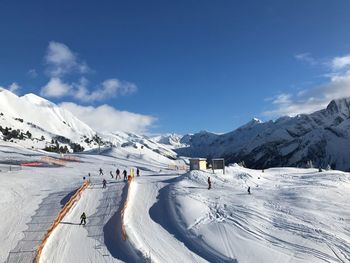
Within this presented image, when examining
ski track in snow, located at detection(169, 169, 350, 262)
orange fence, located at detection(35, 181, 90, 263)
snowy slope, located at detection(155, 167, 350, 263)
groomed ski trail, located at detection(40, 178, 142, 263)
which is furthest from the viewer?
ski track in snow, located at detection(169, 169, 350, 262)

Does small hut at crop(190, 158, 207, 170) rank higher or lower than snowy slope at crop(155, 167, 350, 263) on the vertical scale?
higher

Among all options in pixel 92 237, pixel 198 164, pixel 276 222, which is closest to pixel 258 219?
pixel 276 222

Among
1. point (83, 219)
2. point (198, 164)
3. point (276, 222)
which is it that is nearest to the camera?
point (83, 219)

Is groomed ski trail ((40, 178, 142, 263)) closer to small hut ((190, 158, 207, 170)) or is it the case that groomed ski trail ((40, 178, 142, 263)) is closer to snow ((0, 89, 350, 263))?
snow ((0, 89, 350, 263))

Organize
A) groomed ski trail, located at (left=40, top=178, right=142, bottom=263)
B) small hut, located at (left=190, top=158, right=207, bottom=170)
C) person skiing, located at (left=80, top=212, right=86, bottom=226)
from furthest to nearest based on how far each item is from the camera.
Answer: small hut, located at (left=190, top=158, right=207, bottom=170), person skiing, located at (left=80, top=212, right=86, bottom=226), groomed ski trail, located at (left=40, top=178, right=142, bottom=263)

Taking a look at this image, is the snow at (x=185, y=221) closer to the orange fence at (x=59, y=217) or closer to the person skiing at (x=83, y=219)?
the orange fence at (x=59, y=217)

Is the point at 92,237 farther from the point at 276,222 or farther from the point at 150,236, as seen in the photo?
the point at 276,222

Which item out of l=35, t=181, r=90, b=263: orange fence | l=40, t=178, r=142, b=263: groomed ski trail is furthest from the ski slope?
l=35, t=181, r=90, b=263: orange fence

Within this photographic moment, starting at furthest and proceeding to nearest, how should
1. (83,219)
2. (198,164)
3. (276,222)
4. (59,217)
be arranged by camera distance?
1. (198,164)
2. (276,222)
3. (59,217)
4. (83,219)

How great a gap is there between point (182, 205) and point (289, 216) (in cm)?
1037

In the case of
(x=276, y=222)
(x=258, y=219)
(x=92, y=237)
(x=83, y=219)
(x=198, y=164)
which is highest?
(x=198, y=164)

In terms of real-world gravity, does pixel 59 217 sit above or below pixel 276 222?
above

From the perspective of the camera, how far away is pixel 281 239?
35.1 m

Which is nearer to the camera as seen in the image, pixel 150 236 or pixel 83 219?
pixel 150 236
